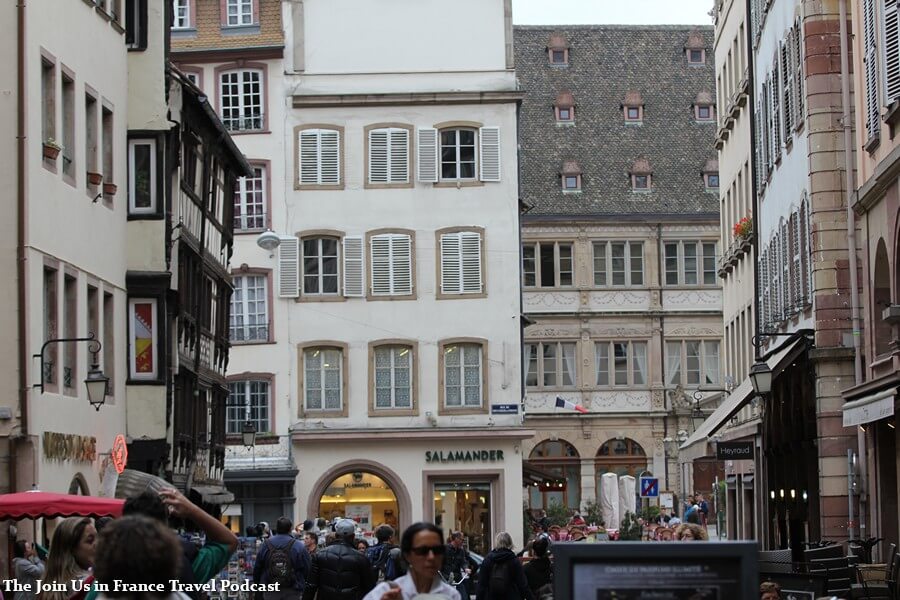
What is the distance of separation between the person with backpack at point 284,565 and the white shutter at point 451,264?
29.7 meters

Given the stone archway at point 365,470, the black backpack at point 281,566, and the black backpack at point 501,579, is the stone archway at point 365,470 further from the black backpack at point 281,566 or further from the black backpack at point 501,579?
the black backpack at point 501,579

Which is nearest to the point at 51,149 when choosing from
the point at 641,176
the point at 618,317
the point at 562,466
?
the point at 618,317

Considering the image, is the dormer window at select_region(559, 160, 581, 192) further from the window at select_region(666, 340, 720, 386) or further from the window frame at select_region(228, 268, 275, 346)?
the window frame at select_region(228, 268, 275, 346)

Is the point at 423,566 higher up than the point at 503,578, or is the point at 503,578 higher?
the point at 423,566

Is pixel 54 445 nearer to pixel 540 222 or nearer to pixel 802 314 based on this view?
pixel 802 314

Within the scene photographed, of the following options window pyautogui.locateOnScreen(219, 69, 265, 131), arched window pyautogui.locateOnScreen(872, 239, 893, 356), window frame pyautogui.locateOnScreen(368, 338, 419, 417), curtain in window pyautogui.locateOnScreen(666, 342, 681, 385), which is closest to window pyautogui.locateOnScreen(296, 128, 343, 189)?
window pyautogui.locateOnScreen(219, 69, 265, 131)

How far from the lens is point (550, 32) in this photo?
7612cm

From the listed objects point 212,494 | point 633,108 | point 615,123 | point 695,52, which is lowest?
point 212,494

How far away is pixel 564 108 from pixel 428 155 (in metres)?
23.2

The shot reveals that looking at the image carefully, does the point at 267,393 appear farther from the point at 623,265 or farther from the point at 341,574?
the point at 341,574

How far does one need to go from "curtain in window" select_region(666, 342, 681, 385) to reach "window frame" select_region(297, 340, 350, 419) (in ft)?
64.3

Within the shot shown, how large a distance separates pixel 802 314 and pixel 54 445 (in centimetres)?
1175

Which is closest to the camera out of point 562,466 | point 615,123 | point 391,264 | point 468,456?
point 468,456

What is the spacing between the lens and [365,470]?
50438 mm
